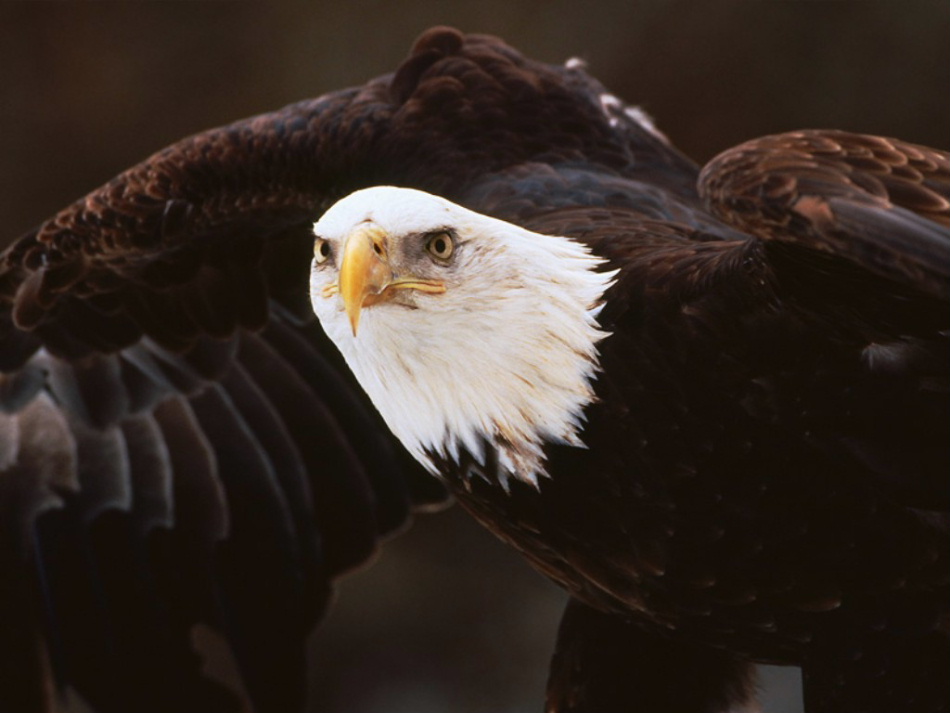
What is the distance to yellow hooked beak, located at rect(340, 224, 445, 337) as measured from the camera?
90.9 inches

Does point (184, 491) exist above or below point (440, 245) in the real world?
below

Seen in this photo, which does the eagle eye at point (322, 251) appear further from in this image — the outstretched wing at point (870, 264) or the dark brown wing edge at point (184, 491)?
the dark brown wing edge at point (184, 491)

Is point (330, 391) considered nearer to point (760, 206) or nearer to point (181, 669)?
point (181, 669)

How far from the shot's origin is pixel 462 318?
8.02ft

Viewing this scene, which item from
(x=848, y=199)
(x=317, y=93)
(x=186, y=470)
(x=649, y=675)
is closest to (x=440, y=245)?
(x=848, y=199)

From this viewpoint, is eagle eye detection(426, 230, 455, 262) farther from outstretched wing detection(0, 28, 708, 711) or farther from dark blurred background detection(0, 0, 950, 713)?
dark blurred background detection(0, 0, 950, 713)

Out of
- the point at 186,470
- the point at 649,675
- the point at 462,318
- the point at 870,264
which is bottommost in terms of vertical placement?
the point at 649,675

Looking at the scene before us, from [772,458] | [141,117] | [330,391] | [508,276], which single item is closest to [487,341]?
[508,276]

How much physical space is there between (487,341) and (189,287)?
56.5 inches

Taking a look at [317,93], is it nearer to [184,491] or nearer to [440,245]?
[184,491]

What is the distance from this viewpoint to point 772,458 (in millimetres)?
2498

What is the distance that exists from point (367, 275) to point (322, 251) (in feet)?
0.65

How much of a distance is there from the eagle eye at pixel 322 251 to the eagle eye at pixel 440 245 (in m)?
0.17

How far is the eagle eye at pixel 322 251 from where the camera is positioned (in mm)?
2482
